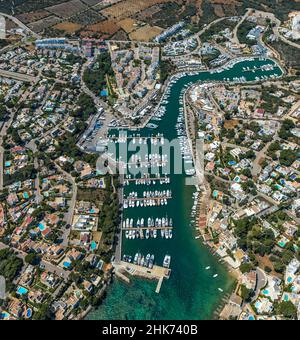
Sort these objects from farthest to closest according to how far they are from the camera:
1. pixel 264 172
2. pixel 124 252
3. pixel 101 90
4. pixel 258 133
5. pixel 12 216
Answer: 1. pixel 101 90
2. pixel 258 133
3. pixel 264 172
4. pixel 12 216
5. pixel 124 252

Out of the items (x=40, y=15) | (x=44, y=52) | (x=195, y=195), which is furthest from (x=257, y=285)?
(x=40, y=15)

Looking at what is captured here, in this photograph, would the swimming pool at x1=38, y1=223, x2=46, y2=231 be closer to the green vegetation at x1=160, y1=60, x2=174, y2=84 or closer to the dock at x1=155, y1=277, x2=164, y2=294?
the dock at x1=155, y1=277, x2=164, y2=294

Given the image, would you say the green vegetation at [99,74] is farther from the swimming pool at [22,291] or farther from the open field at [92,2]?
the swimming pool at [22,291]

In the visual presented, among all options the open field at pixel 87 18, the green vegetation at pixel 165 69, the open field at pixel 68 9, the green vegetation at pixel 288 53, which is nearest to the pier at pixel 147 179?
the green vegetation at pixel 165 69

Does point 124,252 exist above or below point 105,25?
below

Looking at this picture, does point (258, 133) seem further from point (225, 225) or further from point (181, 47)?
point (181, 47)

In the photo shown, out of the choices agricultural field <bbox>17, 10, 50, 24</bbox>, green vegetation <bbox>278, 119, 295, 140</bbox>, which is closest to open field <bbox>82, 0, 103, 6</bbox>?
agricultural field <bbox>17, 10, 50, 24</bbox>

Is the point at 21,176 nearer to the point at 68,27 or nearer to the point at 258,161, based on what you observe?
the point at 258,161
